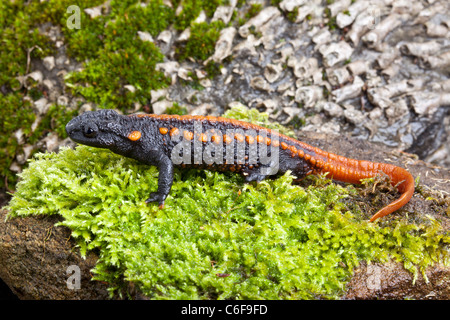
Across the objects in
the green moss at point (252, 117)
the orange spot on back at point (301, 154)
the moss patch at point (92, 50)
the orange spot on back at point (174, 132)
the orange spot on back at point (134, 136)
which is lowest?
the orange spot on back at point (301, 154)

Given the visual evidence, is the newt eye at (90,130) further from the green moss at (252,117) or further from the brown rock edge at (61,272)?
the green moss at (252,117)

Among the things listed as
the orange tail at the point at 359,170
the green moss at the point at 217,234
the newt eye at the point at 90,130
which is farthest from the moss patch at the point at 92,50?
the orange tail at the point at 359,170

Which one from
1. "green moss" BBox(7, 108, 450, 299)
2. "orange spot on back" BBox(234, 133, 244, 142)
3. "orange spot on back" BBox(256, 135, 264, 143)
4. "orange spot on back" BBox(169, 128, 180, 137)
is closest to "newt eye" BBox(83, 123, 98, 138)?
"green moss" BBox(7, 108, 450, 299)

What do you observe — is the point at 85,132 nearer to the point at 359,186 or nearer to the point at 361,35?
the point at 359,186

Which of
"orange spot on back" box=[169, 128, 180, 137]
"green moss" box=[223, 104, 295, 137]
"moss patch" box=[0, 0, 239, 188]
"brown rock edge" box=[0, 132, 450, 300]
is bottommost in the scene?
"brown rock edge" box=[0, 132, 450, 300]

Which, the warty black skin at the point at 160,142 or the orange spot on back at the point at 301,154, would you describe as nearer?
the warty black skin at the point at 160,142

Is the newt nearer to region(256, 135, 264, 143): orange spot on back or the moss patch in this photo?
region(256, 135, 264, 143): orange spot on back

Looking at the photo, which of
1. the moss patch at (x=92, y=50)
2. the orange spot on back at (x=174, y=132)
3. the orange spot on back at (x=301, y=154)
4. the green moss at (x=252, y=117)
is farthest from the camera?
the moss patch at (x=92, y=50)

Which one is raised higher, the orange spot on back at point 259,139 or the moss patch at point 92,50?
the moss patch at point 92,50
